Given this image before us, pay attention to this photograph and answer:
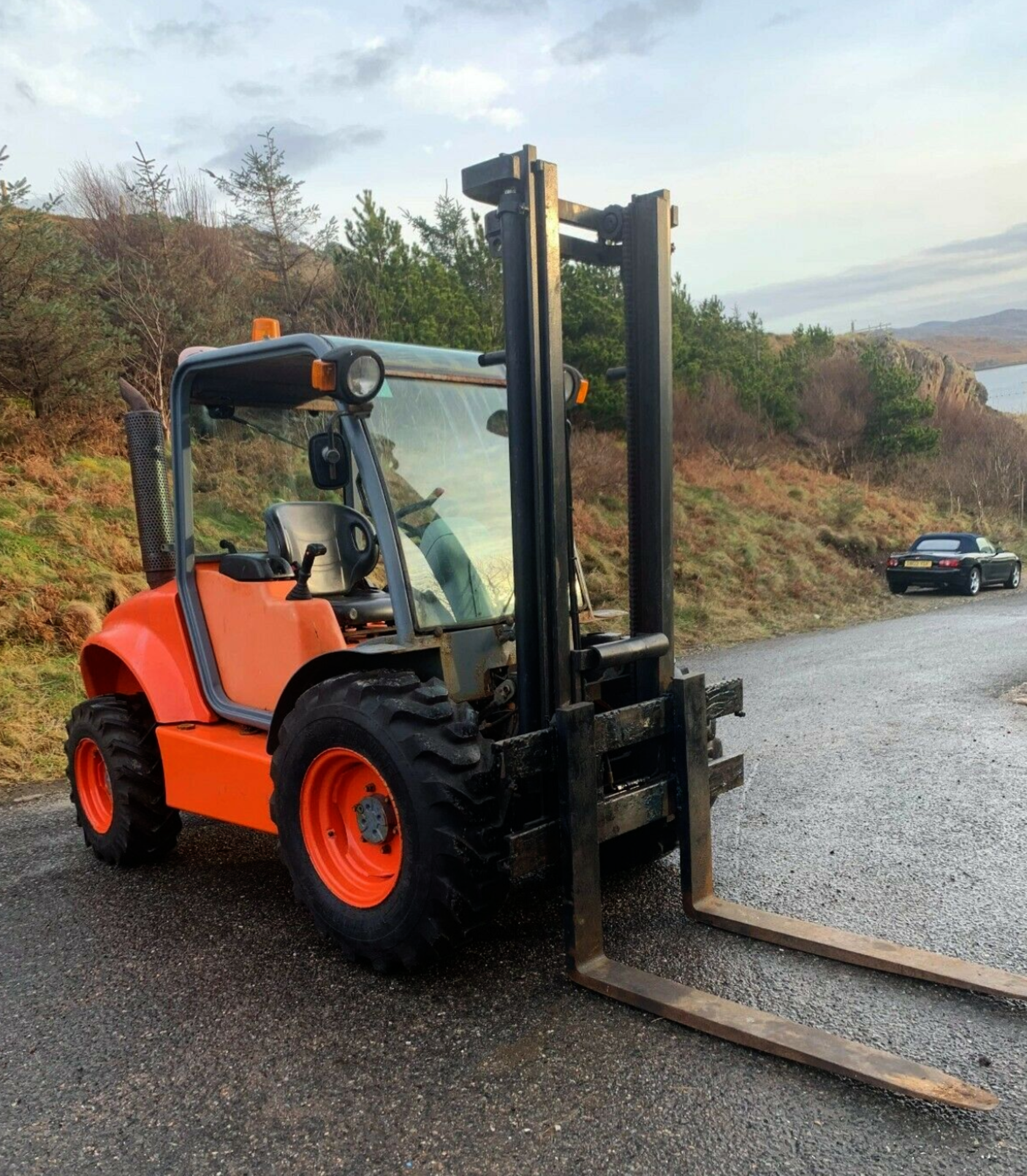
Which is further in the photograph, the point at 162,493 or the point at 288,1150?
the point at 162,493

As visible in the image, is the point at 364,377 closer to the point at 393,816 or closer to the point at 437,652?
Result: the point at 437,652

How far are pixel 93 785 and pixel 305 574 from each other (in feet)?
6.79

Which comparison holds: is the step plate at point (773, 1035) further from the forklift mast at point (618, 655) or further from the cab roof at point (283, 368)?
the cab roof at point (283, 368)

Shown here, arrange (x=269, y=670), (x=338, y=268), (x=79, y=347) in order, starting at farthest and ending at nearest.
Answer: (x=338, y=268) < (x=79, y=347) < (x=269, y=670)

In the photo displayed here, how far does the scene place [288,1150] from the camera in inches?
104

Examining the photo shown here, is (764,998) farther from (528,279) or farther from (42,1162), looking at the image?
(528,279)

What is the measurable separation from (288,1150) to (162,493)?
10.7 ft

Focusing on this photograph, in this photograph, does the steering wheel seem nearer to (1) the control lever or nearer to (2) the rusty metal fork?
(1) the control lever

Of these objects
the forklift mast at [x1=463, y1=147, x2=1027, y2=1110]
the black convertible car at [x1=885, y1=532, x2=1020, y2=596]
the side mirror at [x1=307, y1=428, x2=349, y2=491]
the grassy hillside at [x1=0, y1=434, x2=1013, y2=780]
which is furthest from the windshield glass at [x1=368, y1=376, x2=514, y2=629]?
the black convertible car at [x1=885, y1=532, x2=1020, y2=596]

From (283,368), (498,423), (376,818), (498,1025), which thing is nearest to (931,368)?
(498,423)

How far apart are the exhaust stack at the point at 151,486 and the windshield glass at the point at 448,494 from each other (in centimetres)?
139

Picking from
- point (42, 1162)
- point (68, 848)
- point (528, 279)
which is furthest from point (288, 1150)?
point (68, 848)

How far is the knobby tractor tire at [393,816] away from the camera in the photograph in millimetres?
3291

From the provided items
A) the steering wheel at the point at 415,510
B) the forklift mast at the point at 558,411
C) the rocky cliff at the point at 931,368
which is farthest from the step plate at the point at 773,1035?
the rocky cliff at the point at 931,368
